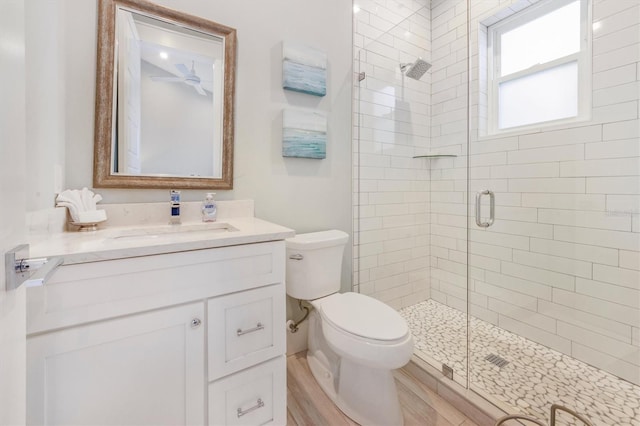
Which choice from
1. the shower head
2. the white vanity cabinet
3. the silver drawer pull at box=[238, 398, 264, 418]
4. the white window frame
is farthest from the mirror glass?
the white window frame

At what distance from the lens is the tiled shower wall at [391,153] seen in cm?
197

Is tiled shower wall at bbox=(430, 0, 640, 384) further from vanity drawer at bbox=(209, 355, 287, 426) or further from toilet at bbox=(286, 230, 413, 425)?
vanity drawer at bbox=(209, 355, 287, 426)

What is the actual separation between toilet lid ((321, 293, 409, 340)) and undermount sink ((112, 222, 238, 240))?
625 millimetres

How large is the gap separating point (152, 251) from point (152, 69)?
3.19ft

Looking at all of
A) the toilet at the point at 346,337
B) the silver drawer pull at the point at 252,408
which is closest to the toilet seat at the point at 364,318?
the toilet at the point at 346,337

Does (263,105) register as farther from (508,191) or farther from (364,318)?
(508,191)

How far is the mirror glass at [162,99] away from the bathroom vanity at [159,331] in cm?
37

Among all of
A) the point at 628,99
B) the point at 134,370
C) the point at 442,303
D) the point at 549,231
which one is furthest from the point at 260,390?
the point at 628,99

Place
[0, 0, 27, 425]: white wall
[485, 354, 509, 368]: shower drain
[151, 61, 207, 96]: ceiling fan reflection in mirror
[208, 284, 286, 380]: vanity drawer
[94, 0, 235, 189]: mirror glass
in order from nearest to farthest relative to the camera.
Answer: [0, 0, 27, 425]: white wall → [208, 284, 286, 380]: vanity drawer → [94, 0, 235, 189]: mirror glass → [151, 61, 207, 96]: ceiling fan reflection in mirror → [485, 354, 509, 368]: shower drain

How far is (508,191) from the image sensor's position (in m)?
1.88

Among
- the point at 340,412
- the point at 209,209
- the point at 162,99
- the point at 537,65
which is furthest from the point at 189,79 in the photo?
the point at 537,65

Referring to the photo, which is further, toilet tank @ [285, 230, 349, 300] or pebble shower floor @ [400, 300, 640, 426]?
toilet tank @ [285, 230, 349, 300]

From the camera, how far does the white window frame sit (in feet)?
5.13

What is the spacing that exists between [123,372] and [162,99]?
1.16 m
